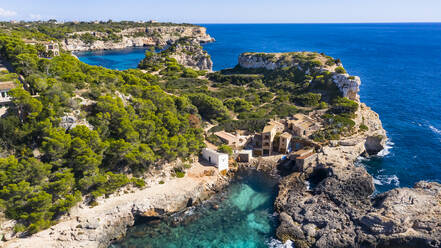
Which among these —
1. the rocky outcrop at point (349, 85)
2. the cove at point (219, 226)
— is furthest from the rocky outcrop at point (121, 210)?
the rocky outcrop at point (349, 85)

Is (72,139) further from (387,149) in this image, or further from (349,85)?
(349,85)

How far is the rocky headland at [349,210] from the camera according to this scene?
2111 centimetres

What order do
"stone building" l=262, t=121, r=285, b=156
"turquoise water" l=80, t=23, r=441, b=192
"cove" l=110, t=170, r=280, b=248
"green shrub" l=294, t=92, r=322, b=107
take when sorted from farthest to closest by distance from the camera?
"green shrub" l=294, t=92, r=322, b=107 → "stone building" l=262, t=121, r=285, b=156 → "turquoise water" l=80, t=23, r=441, b=192 → "cove" l=110, t=170, r=280, b=248

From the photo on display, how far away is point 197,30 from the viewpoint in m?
183

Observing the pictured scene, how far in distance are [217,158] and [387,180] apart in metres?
19.6

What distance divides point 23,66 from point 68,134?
584 inches

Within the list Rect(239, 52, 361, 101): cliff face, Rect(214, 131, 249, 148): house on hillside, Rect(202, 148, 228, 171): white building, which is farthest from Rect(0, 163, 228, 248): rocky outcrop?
Rect(239, 52, 361, 101): cliff face

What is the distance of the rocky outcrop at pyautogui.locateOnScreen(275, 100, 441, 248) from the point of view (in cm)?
2108

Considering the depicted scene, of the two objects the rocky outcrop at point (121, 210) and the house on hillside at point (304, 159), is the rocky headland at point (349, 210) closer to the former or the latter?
the house on hillside at point (304, 159)

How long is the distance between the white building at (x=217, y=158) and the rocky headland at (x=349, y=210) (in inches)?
268

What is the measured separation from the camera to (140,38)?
14625cm

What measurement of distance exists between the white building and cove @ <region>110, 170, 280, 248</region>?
3.32 meters

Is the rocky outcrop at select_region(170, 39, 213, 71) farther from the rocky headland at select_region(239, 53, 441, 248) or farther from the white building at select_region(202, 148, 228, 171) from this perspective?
the rocky headland at select_region(239, 53, 441, 248)

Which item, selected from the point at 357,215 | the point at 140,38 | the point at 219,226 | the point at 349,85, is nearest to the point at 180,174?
the point at 219,226
